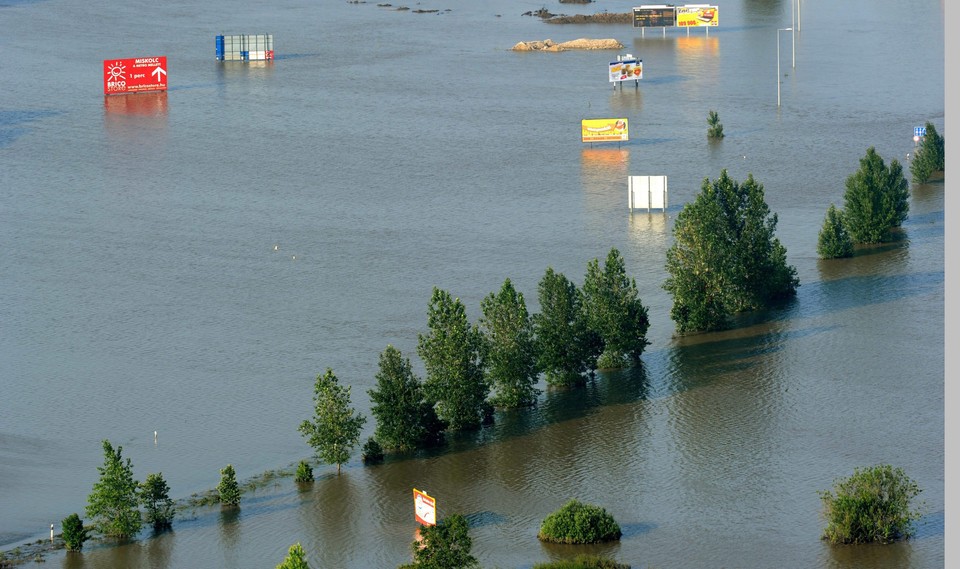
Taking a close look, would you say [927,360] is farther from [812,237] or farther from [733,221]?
[812,237]

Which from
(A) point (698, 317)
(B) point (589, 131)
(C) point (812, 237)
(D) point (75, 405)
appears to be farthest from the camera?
(B) point (589, 131)

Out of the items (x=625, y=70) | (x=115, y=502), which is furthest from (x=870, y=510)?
(x=625, y=70)

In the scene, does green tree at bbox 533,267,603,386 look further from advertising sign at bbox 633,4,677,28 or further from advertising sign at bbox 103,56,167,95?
advertising sign at bbox 633,4,677,28

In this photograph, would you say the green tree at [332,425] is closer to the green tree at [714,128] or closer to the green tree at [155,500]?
the green tree at [155,500]

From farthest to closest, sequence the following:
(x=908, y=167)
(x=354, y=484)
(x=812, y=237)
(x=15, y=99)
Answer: (x=15, y=99)
(x=908, y=167)
(x=812, y=237)
(x=354, y=484)

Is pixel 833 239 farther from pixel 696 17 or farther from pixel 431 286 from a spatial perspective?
pixel 696 17

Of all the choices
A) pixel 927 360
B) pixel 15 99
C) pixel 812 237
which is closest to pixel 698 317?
pixel 927 360
